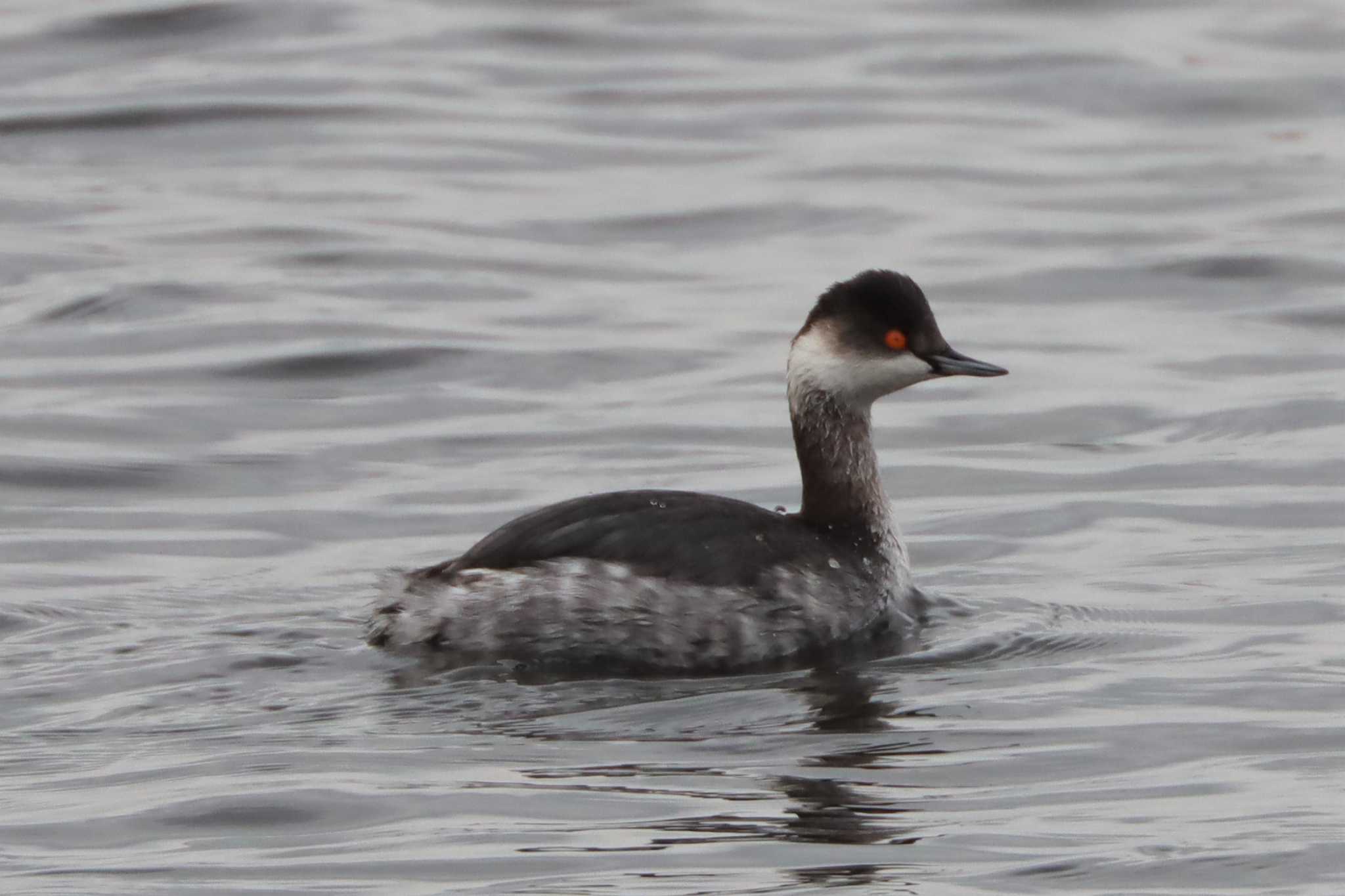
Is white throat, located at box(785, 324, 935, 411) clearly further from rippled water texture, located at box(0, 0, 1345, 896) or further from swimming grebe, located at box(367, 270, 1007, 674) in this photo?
rippled water texture, located at box(0, 0, 1345, 896)

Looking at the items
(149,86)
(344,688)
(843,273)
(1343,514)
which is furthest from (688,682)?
(149,86)

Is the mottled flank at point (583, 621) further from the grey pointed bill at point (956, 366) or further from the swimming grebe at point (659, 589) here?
the grey pointed bill at point (956, 366)

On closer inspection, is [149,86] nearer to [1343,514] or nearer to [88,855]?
[1343,514]

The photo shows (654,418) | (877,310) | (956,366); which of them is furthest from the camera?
(654,418)

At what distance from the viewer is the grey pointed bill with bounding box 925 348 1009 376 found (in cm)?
846

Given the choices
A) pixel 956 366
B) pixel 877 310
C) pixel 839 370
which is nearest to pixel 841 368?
pixel 839 370

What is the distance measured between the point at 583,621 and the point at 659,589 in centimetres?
24

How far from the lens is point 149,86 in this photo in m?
17.6

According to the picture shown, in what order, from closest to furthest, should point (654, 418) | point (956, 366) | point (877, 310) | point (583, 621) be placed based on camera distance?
1. point (583, 621)
2. point (877, 310)
3. point (956, 366)
4. point (654, 418)

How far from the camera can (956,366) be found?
8.47 meters

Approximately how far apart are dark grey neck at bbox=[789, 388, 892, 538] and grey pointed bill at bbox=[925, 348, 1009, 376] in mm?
293

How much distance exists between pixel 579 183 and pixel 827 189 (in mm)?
1484

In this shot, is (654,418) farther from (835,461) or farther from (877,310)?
(877,310)

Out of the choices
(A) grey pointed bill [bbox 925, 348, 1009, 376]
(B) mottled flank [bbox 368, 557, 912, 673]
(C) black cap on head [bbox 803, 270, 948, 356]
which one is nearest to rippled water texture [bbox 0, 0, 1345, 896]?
(B) mottled flank [bbox 368, 557, 912, 673]
